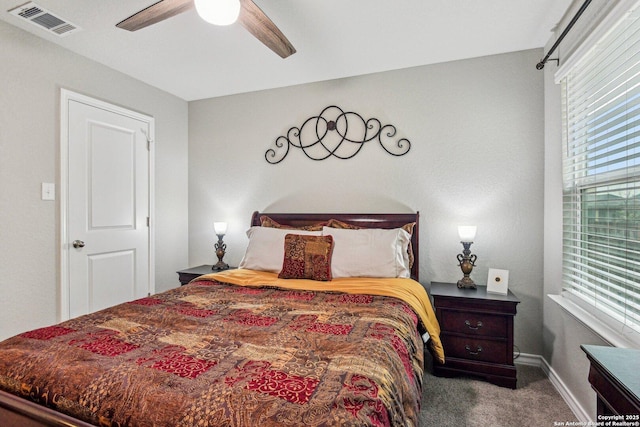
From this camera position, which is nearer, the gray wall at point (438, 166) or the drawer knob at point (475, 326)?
the drawer knob at point (475, 326)

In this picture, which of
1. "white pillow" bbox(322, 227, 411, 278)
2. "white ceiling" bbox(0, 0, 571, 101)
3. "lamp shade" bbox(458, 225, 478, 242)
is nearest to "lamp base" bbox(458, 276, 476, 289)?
"lamp shade" bbox(458, 225, 478, 242)

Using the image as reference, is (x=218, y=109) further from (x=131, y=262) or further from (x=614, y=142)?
(x=614, y=142)

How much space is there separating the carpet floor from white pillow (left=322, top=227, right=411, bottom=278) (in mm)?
831

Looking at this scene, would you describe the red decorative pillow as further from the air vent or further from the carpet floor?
the air vent

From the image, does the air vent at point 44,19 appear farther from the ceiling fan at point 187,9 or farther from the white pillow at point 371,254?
the white pillow at point 371,254

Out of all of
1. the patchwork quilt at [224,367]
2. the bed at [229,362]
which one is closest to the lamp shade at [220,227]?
the bed at [229,362]

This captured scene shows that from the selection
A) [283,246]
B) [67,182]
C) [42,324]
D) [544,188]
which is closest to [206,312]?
[283,246]

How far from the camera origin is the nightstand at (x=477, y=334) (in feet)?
7.19

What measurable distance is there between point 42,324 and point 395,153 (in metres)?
3.20

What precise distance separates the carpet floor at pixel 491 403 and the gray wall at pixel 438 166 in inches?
18.8

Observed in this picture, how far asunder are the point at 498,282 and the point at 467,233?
17.1 inches

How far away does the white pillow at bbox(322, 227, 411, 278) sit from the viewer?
7.85ft

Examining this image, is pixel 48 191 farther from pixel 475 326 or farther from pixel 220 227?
pixel 475 326

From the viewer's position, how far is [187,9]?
5.57 ft
